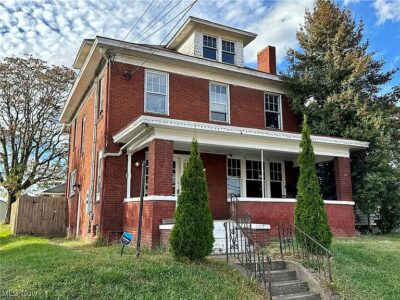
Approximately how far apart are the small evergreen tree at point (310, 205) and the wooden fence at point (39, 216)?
1357cm

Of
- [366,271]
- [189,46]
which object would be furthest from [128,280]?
[189,46]

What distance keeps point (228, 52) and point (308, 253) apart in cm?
1058

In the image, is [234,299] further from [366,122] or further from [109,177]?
[366,122]

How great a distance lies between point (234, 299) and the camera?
20.4 feet

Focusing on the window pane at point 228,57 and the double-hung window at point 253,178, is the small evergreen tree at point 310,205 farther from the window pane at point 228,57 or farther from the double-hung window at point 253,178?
the window pane at point 228,57

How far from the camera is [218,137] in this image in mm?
11844

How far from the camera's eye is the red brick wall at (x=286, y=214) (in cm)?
1202

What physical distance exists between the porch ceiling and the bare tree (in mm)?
16934

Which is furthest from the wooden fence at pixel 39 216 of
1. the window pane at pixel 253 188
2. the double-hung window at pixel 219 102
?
the double-hung window at pixel 219 102

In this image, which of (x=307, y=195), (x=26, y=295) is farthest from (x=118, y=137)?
(x=26, y=295)

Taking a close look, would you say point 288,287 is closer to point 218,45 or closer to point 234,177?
point 234,177

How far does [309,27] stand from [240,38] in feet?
10.8

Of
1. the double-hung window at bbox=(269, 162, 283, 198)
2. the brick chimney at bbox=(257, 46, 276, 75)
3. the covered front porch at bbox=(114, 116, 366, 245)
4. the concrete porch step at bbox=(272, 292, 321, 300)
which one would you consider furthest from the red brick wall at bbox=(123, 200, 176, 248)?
the brick chimney at bbox=(257, 46, 276, 75)

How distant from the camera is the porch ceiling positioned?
420 inches
